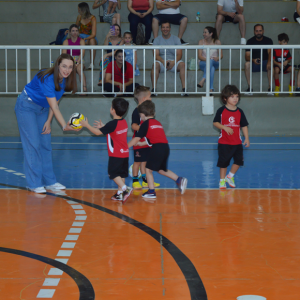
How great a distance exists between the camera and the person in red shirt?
35.7 feet

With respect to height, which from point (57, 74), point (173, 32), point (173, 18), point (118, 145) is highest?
point (173, 18)

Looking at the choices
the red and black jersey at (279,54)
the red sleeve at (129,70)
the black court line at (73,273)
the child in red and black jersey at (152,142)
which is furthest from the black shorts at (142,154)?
the red and black jersey at (279,54)

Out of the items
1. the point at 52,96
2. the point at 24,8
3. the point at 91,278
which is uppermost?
the point at 24,8

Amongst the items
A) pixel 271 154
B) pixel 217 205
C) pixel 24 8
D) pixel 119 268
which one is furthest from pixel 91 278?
pixel 24 8

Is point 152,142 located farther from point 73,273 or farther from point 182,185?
point 73,273

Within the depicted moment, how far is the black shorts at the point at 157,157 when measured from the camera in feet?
18.0

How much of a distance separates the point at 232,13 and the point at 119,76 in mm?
4360

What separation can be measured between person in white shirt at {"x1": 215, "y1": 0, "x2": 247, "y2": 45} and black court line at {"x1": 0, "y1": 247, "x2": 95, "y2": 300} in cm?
1077

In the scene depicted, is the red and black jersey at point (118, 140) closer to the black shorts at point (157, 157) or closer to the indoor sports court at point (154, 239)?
the black shorts at point (157, 157)

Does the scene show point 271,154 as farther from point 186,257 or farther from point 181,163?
point 186,257

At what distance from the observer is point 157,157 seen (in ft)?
18.1

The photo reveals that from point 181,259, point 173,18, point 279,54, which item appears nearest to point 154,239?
point 181,259

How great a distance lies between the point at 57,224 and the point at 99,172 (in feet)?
8.98

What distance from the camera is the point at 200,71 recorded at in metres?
12.3
